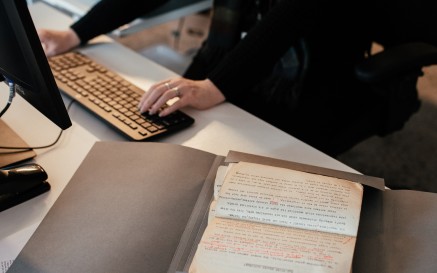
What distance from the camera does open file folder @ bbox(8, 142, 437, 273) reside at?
611 millimetres

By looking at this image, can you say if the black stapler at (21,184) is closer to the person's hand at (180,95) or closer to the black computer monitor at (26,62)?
the black computer monitor at (26,62)

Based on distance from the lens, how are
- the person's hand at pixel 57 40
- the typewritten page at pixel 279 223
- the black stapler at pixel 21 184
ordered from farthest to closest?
the person's hand at pixel 57 40 < the black stapler at pixel 21 184 < the typewritten page at pixel 279 223

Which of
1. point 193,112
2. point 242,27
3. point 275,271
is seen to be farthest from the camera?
point 242,27

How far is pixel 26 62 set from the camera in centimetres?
63

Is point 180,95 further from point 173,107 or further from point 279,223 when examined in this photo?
point 279,223

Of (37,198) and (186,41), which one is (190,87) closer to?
(37,198)

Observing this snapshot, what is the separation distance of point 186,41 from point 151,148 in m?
2.11

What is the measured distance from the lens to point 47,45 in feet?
3.75

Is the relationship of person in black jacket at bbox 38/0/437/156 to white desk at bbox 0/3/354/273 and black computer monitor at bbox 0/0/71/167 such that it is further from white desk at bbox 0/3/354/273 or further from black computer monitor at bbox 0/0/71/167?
black computer monitor at bbox 0/0/71/167

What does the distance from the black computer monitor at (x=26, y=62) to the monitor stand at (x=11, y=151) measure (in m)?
0.13

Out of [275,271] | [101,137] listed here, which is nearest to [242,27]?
[101,137]

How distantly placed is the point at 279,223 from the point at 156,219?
0.58ft

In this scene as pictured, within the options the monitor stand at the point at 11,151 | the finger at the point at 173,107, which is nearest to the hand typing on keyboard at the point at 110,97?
the finger at the point at 173,107

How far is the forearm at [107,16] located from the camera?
1186mm
